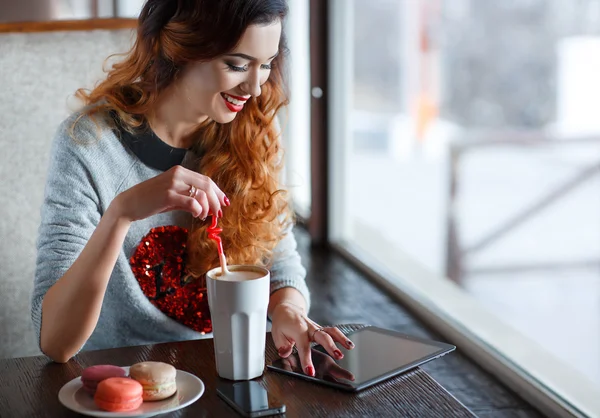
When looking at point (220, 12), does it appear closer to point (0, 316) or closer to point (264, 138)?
point (264, 138)

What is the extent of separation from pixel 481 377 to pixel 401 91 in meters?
7.70

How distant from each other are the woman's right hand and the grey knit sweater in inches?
9.8

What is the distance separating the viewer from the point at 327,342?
113 centimetres

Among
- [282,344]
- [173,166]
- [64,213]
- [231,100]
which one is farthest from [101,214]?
[282,344]

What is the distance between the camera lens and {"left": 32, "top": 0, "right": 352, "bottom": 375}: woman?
52.7 inches

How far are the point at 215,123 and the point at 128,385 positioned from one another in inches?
29.4

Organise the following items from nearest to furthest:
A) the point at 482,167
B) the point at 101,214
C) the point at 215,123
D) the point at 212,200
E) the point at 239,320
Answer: the point at 239,320, the point at 212,200, the point at 101,214, the point at 215,123, the point at 482,167

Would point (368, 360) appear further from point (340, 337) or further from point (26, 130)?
point (26, 130)

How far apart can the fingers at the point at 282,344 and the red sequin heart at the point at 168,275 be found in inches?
12.9

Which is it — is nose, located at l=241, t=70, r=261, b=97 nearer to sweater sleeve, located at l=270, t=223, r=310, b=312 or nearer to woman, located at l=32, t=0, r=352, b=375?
woman, located at l=32, t=0, r=352, b=375

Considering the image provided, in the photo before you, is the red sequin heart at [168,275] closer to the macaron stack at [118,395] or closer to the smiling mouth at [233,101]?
the smiling mouth at [233,101]

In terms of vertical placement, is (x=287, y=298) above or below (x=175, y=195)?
below

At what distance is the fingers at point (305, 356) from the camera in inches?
41.8

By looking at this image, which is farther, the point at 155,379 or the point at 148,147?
the point at 148,147
